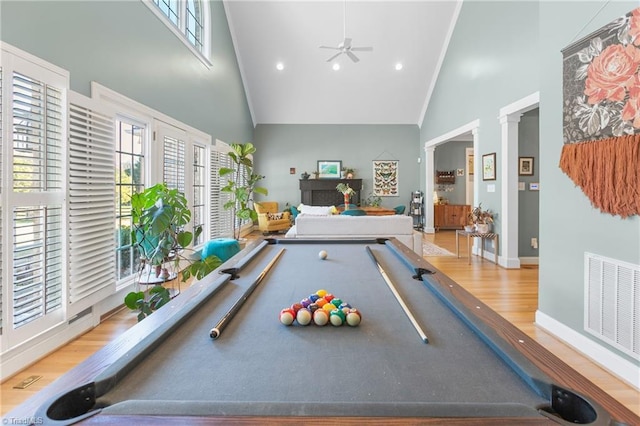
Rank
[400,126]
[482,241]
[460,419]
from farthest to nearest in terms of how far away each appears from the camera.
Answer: [400,126] → [482,241] → [460,419]

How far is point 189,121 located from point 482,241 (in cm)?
505

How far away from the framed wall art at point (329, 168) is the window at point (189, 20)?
477cm

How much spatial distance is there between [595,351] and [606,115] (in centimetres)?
156

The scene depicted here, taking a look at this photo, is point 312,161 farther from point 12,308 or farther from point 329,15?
point 12,308

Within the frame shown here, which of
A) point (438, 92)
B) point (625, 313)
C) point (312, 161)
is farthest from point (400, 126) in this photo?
point (625, 313)

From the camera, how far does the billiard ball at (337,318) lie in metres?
1.13

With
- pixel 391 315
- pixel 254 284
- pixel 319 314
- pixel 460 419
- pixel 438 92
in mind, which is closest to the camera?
pixel 460 419

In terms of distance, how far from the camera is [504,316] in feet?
9.59

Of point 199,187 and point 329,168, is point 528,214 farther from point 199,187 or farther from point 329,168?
point 329,168

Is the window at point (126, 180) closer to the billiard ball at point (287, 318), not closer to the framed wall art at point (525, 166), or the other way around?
the billiard ball at point (287, 318)

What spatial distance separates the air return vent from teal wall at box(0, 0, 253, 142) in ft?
13.0

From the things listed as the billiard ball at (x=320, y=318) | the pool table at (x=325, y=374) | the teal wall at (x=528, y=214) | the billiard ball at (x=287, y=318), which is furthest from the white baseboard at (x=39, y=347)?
the teal wall at (x=528, y=214)

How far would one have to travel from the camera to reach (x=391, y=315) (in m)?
1.24

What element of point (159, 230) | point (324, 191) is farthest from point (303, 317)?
point (324, 191)
